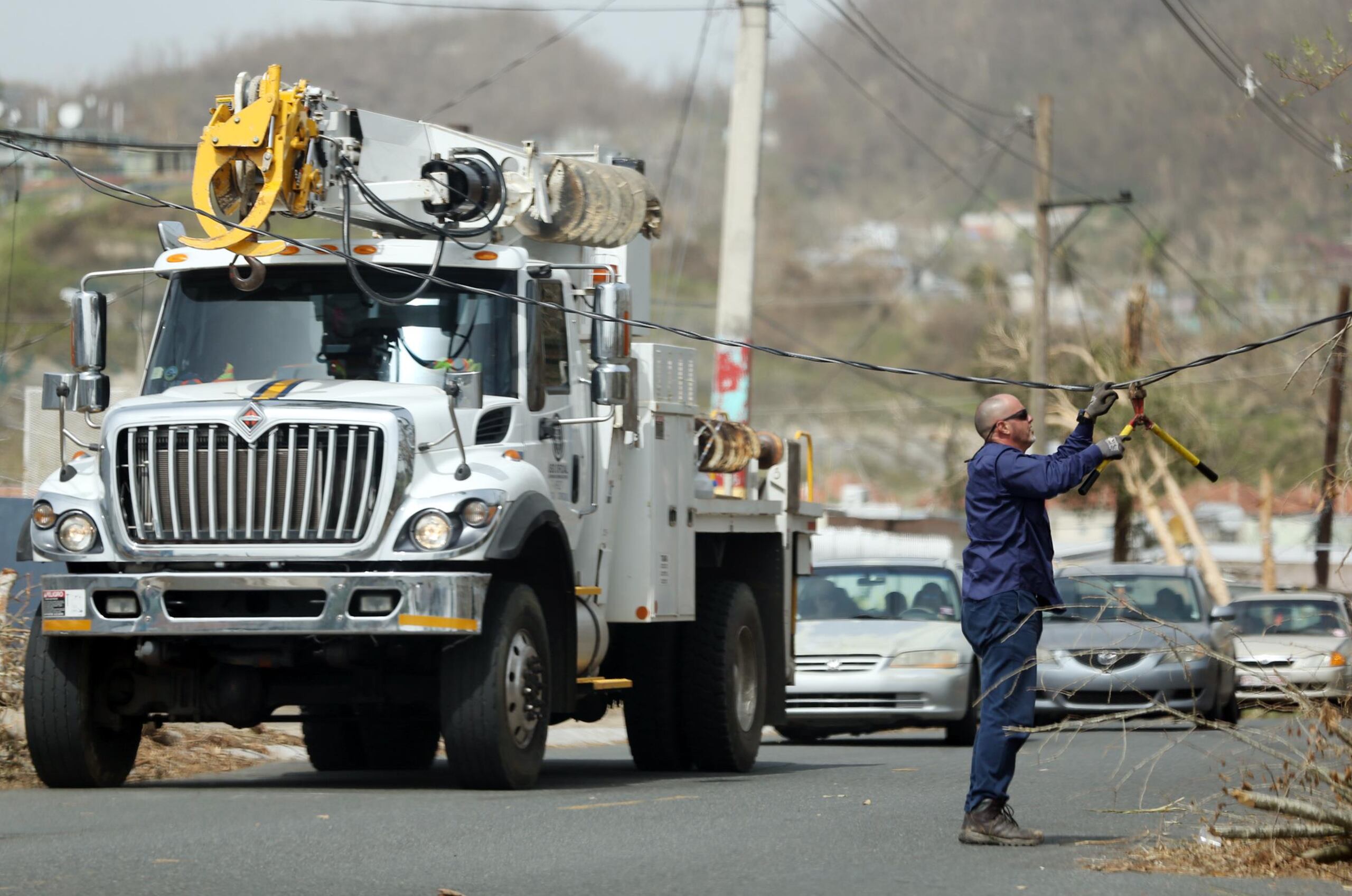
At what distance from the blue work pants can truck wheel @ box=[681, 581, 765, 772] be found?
494cm

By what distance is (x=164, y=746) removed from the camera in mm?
14188

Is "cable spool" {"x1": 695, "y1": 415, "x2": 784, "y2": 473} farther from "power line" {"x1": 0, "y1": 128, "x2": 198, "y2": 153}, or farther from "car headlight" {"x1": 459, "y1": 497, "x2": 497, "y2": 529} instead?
"power line" {"x1": 0, "y1": 128, "x2": 198, "y2": 153}

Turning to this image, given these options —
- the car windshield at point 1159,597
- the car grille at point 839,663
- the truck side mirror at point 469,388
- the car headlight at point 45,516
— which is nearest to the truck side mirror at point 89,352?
the car headlight at point 45,516

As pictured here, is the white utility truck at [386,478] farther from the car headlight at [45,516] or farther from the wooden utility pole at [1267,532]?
the wooden utility pole at [1267,532]

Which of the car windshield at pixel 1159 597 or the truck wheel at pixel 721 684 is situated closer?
the truck wheel at pixel 721 684

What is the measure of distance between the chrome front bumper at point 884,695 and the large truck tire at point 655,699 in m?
3.99

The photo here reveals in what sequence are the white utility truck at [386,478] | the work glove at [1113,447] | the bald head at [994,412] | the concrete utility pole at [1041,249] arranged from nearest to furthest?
the work glove at [1113,447] < the bald head at [994,412] < the white utility truck at [386,478] < the concrete utility pole at [1041,249]

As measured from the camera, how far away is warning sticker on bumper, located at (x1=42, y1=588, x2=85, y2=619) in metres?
10.5

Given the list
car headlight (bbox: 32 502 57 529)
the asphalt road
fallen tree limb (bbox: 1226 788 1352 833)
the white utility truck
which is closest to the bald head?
the asphalt road

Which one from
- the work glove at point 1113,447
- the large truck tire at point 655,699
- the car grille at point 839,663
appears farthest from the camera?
the car grille at point 839,663

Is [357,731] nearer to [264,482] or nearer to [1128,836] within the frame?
[264,482]

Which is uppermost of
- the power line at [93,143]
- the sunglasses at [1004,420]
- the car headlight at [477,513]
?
the power line at [93,143]

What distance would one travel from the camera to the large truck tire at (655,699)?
13.6m

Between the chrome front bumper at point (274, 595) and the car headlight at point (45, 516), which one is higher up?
the car headlight at point (45, 516)
